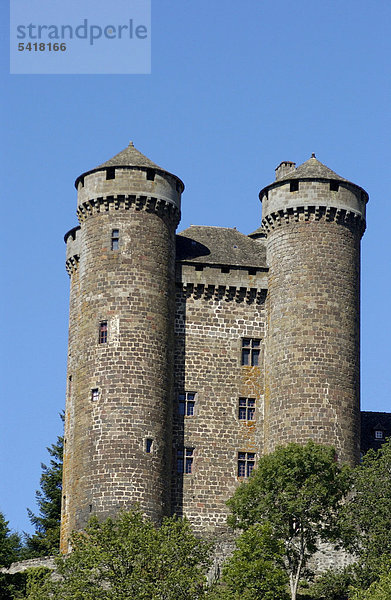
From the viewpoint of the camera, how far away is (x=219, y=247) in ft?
276

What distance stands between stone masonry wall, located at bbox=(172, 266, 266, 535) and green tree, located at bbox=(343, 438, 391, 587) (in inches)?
409

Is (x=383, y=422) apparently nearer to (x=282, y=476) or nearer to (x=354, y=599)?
(x=282, y=476)

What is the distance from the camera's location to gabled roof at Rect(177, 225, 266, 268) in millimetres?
82625

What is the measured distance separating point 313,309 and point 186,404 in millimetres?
7714

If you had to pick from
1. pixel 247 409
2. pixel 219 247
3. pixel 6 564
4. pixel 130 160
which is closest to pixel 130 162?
pixel 130 160

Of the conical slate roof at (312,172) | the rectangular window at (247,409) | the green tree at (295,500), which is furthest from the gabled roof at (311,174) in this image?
the green tree at (295,500)

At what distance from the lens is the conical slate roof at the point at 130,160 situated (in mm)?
80062

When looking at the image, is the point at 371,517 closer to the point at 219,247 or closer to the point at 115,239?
the point at 115,239

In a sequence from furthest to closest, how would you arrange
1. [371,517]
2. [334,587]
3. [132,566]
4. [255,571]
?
[334,587] < [371,517] < [255,571] < [132,566]

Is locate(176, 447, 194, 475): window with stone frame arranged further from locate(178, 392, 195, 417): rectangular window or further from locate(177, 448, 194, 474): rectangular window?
locate(178, 392, 195, 417): rectangular window

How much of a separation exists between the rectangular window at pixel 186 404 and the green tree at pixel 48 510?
49.0ft

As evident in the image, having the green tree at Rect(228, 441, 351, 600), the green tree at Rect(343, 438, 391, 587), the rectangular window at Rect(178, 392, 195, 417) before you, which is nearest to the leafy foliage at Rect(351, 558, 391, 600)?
the green tree at Rect(343, 438, 391, 587)

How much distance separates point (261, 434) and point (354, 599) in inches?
750

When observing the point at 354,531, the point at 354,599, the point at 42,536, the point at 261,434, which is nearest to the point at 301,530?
the point at 354,531
